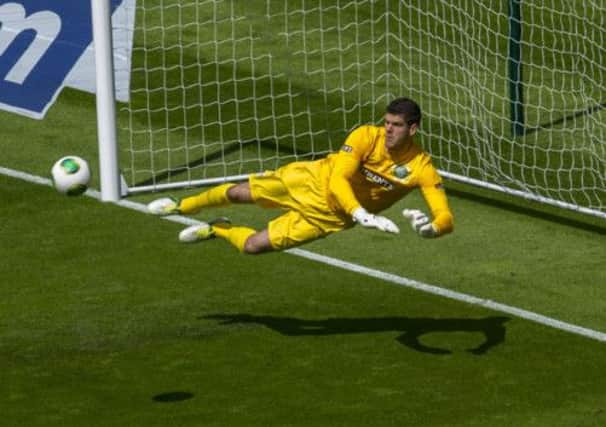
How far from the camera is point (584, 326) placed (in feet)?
50.3

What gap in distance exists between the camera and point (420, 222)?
43.7ft

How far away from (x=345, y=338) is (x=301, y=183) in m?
1.27

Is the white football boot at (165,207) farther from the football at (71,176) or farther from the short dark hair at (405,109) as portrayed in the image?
the short dark hair at (405,109)

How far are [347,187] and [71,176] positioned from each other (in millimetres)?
2415

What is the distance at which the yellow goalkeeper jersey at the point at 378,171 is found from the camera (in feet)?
46.6

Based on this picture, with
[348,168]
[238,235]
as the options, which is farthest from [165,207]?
[348,168]

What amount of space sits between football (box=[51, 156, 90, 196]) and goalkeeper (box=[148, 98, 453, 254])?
1.02 m

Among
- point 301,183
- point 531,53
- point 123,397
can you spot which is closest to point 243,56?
point 531,53

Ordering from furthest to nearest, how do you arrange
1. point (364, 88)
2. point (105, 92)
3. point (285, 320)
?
point (364, 88)
point (105, 92)
point (285, 320)

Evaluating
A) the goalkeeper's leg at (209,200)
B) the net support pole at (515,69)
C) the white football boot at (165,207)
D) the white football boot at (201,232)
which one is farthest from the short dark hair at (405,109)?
the net support pole at (515,69)

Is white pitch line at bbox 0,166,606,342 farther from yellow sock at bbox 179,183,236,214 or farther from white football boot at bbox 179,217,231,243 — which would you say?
yellow sock at bbox 179,183,236,214

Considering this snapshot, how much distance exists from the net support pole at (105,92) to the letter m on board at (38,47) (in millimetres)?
2944

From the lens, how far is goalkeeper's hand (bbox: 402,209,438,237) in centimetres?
1325

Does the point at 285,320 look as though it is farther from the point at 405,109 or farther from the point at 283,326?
the point at 405,109
